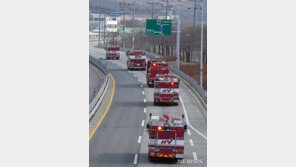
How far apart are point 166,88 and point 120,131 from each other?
1151 cm

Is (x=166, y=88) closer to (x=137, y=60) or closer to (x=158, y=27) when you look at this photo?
(x=158, y=27)

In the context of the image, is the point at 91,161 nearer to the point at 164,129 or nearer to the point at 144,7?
the point at 164,129

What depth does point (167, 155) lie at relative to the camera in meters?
26.2

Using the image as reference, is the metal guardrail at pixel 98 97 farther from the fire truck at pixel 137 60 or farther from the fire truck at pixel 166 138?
the fire truck at pixel 166 138

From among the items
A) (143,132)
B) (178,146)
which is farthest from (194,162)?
(143,132)

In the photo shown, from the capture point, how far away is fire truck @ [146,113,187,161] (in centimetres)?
2581

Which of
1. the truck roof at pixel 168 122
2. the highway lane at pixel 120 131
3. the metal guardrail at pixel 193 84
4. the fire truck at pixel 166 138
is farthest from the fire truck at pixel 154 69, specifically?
the fire truck at pixel 166 138

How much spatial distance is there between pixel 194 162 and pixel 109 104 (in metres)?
24.8

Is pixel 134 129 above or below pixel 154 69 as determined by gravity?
below

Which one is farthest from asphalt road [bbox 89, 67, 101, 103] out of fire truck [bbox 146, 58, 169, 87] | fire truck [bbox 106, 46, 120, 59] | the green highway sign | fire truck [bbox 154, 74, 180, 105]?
fire truck [bbox 154, 74, 180, 105]

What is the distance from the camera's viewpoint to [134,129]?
39188mm

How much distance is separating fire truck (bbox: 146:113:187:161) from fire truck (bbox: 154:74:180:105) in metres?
21.9

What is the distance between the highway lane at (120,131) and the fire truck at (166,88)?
181 cm

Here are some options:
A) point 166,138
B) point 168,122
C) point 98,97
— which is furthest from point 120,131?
point 168,122
